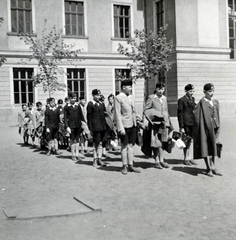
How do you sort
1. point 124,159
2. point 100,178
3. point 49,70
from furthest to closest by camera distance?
1. point 49,70
2. point 124,159
3. point 100,178

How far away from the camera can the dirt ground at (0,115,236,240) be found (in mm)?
4531

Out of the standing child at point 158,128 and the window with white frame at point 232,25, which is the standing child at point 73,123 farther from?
the window with white frame at point 232,25

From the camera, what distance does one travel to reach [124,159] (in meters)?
8.38

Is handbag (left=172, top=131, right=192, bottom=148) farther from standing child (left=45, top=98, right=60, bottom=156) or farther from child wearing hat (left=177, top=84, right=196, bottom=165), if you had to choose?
standing child (left=45, top=98, right=60, bottom=156)

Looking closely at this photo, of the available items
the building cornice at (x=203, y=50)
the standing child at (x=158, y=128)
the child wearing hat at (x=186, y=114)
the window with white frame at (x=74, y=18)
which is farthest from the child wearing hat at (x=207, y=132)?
the window with white frame at (x=74, y=18)

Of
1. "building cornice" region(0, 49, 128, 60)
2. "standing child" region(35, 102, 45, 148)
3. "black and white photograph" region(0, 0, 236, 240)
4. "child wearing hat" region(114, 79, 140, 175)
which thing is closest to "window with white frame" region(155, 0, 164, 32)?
"building cornice" region(0, 49, 128, 60)

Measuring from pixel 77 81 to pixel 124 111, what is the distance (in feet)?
67.1

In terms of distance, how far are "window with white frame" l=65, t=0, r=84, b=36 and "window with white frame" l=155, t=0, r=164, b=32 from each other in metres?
5.50

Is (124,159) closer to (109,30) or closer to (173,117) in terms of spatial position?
(173,117)

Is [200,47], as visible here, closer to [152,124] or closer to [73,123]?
[73,123]

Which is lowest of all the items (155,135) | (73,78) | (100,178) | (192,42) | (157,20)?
(100,178)

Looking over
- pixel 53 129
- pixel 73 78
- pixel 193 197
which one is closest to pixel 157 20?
pixel 73 78

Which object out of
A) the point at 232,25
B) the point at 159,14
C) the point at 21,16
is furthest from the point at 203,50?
the point at 21,16

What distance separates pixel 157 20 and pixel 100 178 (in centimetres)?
2369
